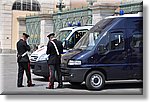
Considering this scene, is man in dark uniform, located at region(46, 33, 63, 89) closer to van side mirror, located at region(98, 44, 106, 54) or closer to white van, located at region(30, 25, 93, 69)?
van side mirror, located at region(98, 44, 106, 54)

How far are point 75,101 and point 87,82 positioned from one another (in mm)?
1826

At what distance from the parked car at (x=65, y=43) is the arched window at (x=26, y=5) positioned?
27.9 m

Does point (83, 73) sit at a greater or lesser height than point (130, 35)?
lesser

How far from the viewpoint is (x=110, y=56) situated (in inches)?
425

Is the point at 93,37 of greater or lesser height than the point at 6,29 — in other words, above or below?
below

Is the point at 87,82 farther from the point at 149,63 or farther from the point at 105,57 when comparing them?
the point at 149,63

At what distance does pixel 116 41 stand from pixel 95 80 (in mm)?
1292

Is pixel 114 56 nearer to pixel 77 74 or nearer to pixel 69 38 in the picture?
pixel 77 74

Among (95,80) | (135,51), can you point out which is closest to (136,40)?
(135,51)

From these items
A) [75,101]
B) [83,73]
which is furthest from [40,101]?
[83,73]

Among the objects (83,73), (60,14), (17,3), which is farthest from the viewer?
(17,3)

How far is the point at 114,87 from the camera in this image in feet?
39.0

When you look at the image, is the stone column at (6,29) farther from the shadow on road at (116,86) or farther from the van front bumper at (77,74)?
the van front bumper at (77,74)

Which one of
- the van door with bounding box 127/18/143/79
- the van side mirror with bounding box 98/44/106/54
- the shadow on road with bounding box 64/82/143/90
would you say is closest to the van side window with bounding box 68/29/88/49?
the shadow on road with bounding box 64/82/143/90
